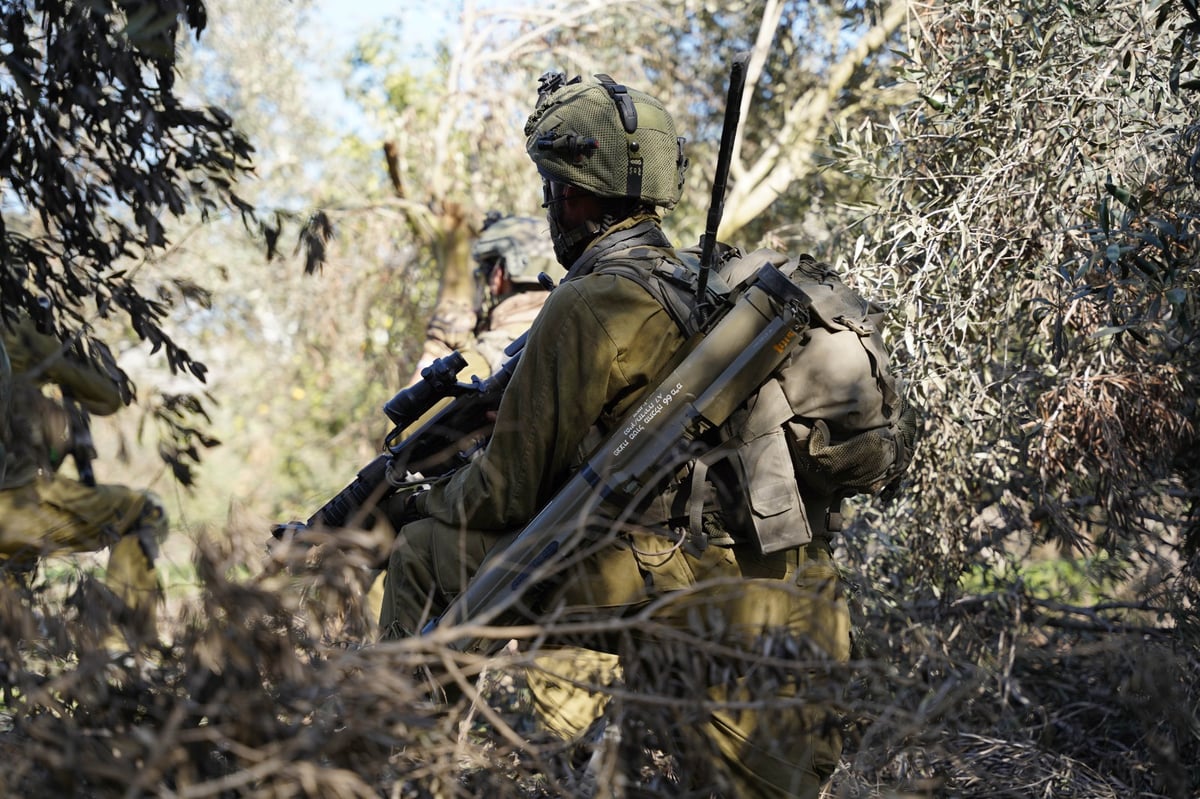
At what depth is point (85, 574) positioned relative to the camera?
7.41 feet

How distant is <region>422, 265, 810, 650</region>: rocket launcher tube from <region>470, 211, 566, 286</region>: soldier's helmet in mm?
3505

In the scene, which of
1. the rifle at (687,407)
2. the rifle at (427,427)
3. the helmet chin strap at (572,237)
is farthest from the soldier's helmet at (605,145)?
the rifle at (427,427)

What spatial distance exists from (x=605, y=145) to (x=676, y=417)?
88cm

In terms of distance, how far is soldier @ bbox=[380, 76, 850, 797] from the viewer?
3.04 m

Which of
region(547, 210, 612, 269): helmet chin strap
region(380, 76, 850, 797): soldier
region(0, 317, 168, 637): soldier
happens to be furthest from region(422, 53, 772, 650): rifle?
region(0, 317, 168, 637): soldier

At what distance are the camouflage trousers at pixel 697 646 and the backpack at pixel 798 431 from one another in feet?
0.47

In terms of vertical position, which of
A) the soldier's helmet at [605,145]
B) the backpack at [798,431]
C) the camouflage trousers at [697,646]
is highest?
the soldier's helmet at [605,145]

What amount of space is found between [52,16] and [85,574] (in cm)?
210

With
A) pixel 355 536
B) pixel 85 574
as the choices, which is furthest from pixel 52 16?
pixel 355 536

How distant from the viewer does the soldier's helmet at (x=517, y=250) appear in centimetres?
667

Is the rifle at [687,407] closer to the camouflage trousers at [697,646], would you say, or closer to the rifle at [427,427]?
the camouflage trousers at [697,646]

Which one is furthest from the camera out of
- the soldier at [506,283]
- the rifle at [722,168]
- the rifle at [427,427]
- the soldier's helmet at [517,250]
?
the soldier's helmet at [517,250]

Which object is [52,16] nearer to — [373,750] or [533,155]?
[533,155]

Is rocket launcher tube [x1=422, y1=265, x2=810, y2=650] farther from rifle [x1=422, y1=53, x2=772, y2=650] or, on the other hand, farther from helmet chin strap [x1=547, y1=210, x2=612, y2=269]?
helmet chin strap [x1=547, y1=210, x2=612, y2=269]
